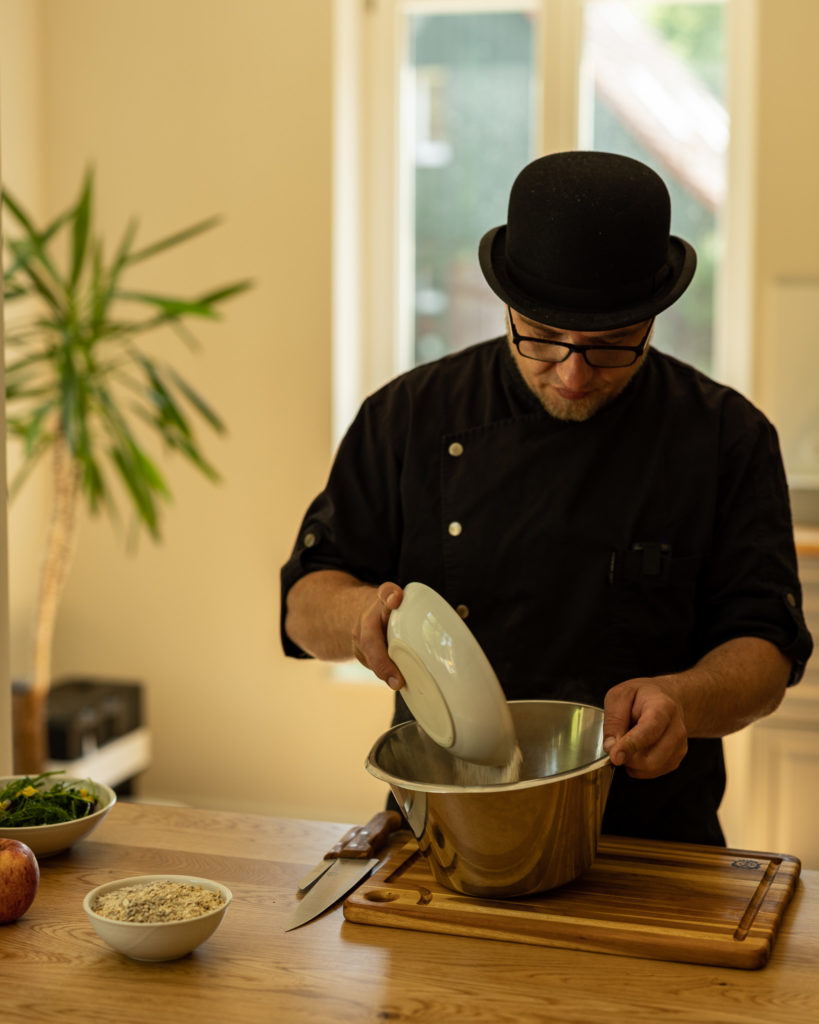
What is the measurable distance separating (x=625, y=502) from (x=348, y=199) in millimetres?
2315

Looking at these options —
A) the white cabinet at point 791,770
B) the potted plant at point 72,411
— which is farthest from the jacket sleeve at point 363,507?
the white cabinet at point 791,770

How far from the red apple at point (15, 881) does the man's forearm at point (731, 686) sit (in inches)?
27.0

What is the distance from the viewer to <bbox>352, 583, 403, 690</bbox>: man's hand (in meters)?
1.21

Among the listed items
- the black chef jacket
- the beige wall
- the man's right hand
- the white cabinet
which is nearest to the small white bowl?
the man's right hand

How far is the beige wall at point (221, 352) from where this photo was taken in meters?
3.54

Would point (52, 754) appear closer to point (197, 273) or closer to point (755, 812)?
point (197, 273)

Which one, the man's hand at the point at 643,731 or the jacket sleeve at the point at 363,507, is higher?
the jacket sleeve at the point at 363,507

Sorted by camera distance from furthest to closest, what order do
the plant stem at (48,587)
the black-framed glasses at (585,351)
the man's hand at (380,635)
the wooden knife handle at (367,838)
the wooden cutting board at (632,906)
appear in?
the plant stem at (48,587) < the black-framed glasses at (585,351) < the wooden knife handle at (367,838) < the man's hand at (380,635) < the wooden cutting board at (632,906)

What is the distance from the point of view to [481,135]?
3.68 metres

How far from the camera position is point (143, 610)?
12.4ft

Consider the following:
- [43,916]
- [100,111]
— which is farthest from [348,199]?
[43,916]

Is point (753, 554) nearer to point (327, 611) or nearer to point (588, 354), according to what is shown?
point (588, 354)

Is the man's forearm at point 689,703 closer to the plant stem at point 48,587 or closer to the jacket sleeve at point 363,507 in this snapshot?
the jacket sleeve at point 363,507

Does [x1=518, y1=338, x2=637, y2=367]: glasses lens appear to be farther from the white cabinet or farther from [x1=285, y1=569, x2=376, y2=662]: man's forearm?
the white cabinet
